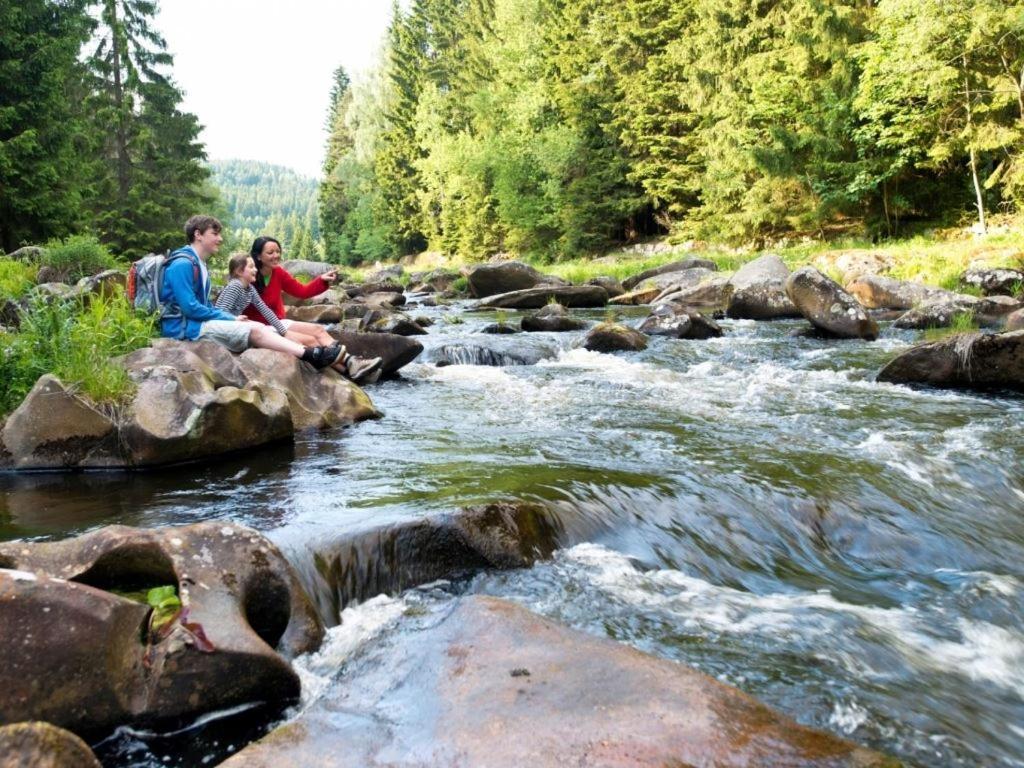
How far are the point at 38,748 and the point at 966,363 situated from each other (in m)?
9.16

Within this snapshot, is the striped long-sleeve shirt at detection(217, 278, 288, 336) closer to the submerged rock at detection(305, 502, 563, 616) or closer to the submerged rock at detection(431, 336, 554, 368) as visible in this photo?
the submerged rock at detection(431, 336, 554, 368)

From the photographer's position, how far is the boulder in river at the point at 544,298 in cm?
2027

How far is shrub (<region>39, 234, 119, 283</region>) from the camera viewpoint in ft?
51.8

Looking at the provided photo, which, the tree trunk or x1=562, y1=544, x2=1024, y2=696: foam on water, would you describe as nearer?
x1=562, y1=544, x2=1024, y2=696: foam on water

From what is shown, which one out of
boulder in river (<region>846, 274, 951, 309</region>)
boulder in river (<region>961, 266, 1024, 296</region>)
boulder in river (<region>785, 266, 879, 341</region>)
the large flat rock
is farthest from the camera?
boulder in river (<region>846, 274, 951, 309</region>)

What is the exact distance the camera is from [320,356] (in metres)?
7.63

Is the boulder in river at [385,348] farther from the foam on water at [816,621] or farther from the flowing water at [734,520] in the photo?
the foam on water at [816,621]

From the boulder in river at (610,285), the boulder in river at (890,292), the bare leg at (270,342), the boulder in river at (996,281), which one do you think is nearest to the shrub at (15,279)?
the bare leg at (270,342)

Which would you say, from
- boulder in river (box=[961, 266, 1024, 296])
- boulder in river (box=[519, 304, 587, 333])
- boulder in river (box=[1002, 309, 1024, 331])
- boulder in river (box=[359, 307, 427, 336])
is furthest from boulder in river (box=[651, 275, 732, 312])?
boulder in river (box=[1002, 309, 1024, 331])

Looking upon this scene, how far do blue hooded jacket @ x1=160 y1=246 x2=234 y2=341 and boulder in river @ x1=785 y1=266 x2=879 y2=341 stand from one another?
9820mm

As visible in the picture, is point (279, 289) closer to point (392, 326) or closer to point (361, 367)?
point (361, 367)

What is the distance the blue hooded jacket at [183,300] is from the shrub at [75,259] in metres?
9.61

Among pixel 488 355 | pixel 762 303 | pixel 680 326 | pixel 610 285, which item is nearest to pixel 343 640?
pixel 488 355

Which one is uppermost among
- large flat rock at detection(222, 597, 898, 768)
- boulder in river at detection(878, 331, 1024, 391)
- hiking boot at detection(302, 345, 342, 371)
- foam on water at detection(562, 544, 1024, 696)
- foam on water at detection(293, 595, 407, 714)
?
hiking boot at detection(302, 345, 342, 371)
